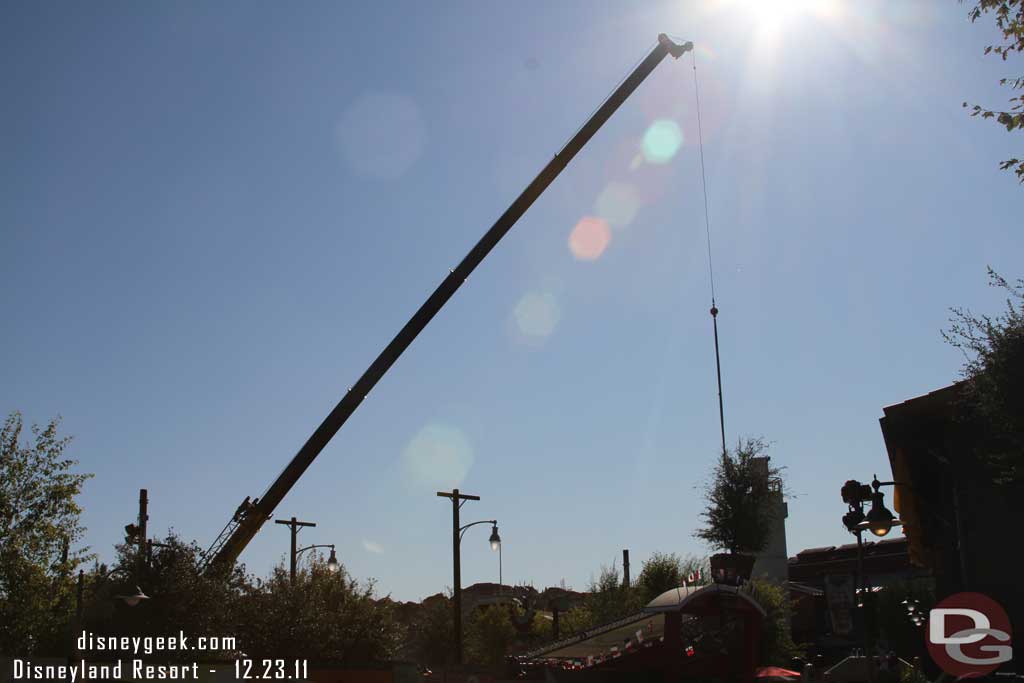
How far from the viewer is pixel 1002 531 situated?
71.8 feet

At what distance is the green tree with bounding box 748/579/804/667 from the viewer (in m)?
35.2

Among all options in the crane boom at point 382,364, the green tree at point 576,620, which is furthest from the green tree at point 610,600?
the crane boom at point 382,364

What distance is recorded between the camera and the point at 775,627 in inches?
1431

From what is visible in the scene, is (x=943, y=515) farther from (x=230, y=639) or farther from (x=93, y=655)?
(x=93, y=655)

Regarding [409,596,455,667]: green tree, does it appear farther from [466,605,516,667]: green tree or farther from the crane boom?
the crane boom

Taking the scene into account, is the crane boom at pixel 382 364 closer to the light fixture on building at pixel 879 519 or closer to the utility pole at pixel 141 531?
the utility pole at pixel 141 531

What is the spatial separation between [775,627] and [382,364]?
1834 cm

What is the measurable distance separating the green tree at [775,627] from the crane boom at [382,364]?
51.7 feet

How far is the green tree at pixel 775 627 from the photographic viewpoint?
35.2 meters

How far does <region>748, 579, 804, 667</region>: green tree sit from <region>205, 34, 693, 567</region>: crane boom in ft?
51.7

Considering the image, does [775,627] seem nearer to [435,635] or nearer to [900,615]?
[900,615]

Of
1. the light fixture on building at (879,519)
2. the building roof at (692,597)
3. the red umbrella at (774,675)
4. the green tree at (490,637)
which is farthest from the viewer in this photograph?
the green tree at (490,637)

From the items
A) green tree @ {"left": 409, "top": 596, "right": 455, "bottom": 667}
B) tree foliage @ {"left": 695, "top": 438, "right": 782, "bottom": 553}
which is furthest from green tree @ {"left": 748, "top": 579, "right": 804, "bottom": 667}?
green tree @ {"left": 409, "top": 596, "right": 455, "bottom": 667}

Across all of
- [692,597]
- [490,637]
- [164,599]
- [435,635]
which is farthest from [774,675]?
[435,635]
